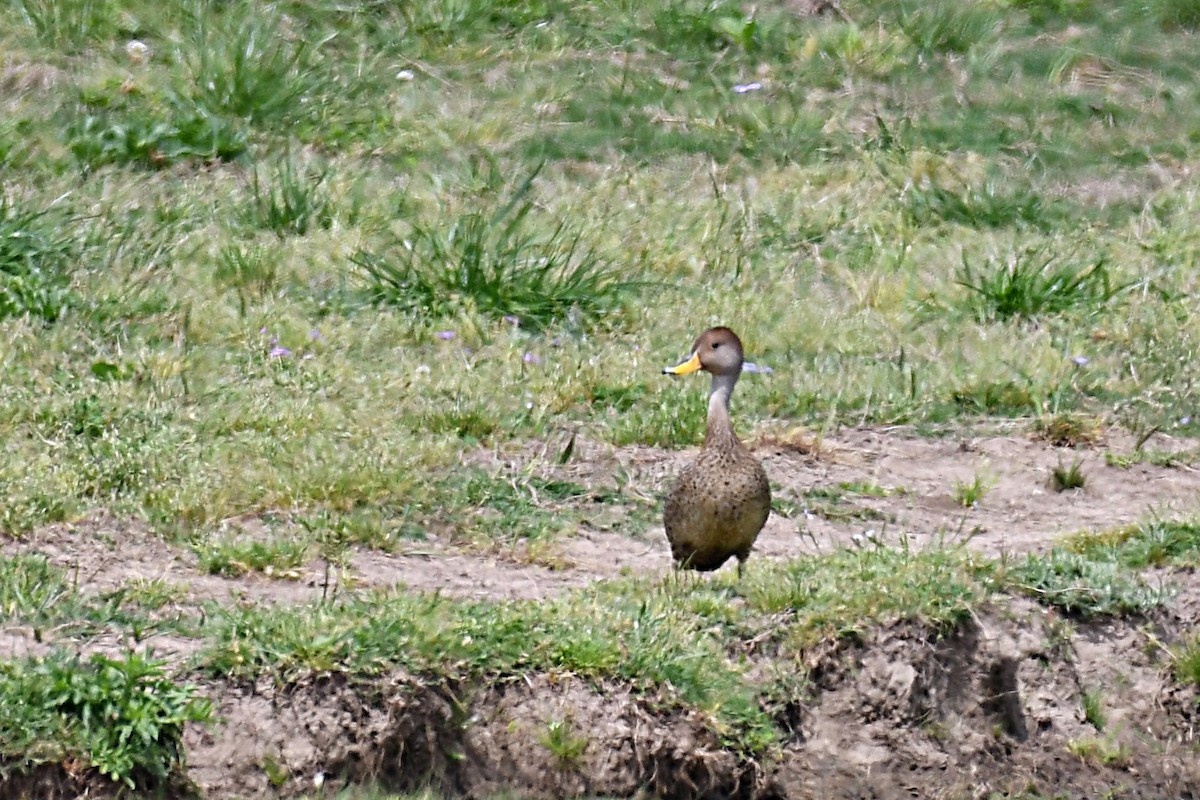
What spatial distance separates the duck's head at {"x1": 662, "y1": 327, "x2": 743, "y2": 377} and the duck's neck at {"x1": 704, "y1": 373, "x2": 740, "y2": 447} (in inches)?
1.2

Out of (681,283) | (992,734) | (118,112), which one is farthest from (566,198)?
(992,734)

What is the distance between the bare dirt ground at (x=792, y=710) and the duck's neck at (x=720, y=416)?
52 centimetres

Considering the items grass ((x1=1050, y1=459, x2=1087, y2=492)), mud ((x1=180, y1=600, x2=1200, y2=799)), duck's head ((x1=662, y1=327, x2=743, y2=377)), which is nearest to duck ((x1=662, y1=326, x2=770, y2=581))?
duck's head ((x1=662, y1=327, x2=743, y2=377))

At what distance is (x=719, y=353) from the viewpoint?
6934mm

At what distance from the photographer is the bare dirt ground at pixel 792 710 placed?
5.39 m

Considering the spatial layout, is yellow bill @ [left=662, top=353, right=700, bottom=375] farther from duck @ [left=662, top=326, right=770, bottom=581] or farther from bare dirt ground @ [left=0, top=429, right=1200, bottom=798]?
bare dirt ground @ [left=0, top=429, right=1200, bottom=798]

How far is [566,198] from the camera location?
10109mm

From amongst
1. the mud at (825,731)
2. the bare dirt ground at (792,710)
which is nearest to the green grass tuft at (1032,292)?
the bare dirt ground at (792,710)

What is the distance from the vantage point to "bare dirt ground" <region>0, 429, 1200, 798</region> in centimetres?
539

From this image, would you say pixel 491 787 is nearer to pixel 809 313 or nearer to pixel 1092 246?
pixel 809 313

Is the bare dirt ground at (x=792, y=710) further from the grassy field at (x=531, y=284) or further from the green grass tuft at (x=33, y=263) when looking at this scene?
the green grass tuft at (x=33, y=263)

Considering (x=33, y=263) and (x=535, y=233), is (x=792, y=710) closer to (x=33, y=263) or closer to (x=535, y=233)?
(x=535, y=233)

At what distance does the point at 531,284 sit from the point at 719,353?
2.12 m

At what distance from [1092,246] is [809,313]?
1736 millimetres
